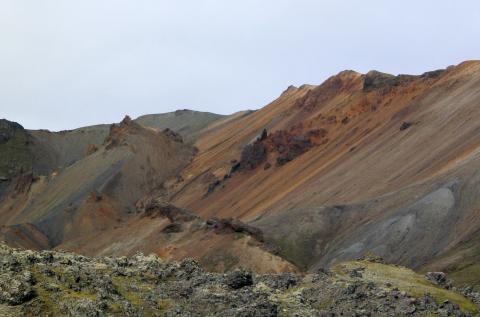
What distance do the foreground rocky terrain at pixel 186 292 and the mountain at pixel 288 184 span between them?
3156 cm

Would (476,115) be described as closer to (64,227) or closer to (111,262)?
(64,227)

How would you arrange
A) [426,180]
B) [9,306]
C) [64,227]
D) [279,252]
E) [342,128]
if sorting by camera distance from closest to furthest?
1. [9,306]
2. [279,252]
3. [426,180]
4. [64,227]
5. [342,128]

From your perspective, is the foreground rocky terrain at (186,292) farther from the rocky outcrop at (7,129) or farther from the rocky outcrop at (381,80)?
the rocky outcrop at (7,129)

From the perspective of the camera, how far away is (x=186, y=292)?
75.2 feet

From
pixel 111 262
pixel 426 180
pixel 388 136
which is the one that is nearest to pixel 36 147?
pixel 388 136

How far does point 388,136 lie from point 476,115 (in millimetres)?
17000

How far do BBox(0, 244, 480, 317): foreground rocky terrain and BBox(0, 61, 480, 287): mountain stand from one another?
31560 mm

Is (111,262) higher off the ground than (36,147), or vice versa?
(36,147)

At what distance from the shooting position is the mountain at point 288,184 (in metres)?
73.5

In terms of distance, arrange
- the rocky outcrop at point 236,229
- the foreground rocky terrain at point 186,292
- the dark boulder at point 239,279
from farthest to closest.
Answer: the rocky outcrop at point 236,229
the dark boulder at point 239,279
the foreground rocky terrain at point 186,292

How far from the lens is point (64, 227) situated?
124562mm

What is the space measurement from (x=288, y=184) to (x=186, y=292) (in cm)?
9769

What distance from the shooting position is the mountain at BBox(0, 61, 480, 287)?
241 feet

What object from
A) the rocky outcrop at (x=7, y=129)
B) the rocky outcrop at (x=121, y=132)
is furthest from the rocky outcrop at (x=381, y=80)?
the rocky outcrop at (x=7, y=129)
